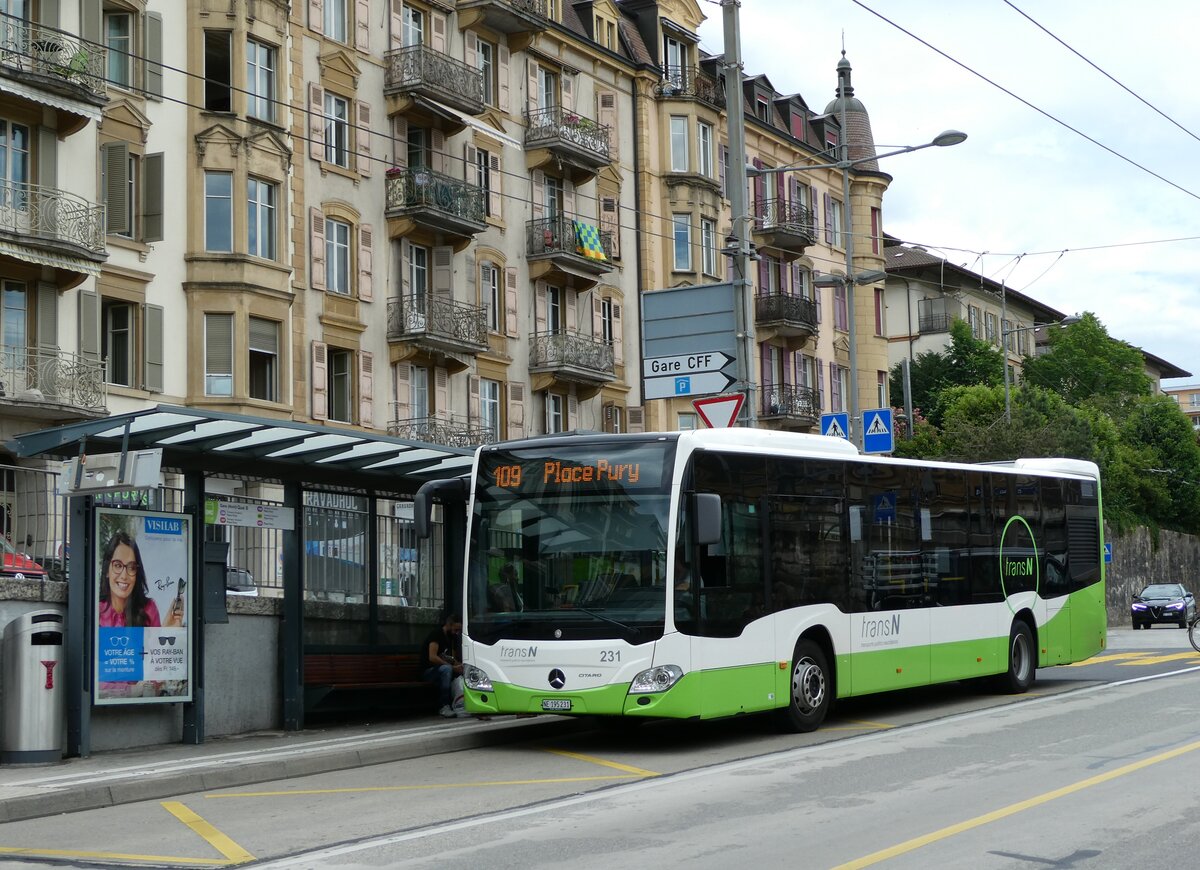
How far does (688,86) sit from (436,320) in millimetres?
15428

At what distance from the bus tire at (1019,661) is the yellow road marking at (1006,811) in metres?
6.94

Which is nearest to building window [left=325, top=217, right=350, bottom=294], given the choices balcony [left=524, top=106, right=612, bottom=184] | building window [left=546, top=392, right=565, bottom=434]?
balcony [left=524, top=106, right=612, bottom=184]

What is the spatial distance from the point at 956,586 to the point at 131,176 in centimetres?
1944

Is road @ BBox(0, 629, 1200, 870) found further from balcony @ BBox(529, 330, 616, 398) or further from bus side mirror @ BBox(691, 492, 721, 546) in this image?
balcony @ BBox(529, 330, 616, 398)

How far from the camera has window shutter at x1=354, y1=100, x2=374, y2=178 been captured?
37.1m

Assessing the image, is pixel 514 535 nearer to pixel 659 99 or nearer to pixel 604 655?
pixel 604 655

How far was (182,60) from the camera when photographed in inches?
1287

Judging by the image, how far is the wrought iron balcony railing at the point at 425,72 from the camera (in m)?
37.8

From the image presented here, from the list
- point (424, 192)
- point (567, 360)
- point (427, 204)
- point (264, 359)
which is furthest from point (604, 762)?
point (567, 360)

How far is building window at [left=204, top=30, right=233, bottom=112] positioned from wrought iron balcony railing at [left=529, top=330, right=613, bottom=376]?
38.5 ft

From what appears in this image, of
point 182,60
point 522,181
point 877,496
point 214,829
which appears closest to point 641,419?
point 522,181

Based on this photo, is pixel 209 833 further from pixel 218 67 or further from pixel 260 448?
pixel 218 67

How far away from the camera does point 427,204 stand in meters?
37.7

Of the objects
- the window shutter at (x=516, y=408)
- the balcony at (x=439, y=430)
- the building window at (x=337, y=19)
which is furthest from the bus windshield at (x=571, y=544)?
the window shutter at (x=516, y=408)
